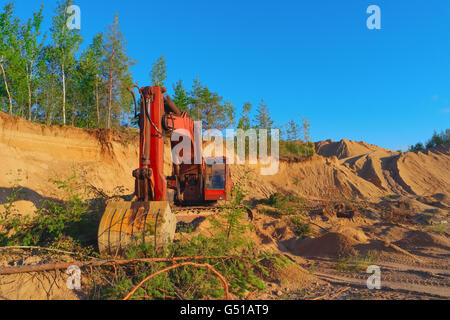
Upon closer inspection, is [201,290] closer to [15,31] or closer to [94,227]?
[94,227]

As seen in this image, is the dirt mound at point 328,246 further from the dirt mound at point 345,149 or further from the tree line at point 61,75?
the dirt mound at point 345,149

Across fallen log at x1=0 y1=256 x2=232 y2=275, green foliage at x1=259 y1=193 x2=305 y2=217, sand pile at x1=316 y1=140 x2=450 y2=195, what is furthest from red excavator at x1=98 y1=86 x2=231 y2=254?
sand pile at x1=316 y1=140 x2=450 y2=195

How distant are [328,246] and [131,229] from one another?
6.63 meters

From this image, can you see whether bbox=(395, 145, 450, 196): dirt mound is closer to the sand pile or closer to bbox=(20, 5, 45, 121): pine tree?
the sand pile

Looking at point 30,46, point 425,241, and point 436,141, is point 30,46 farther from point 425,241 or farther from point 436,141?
point 436,141

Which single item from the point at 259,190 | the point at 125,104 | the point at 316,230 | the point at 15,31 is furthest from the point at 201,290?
the point at 125,104

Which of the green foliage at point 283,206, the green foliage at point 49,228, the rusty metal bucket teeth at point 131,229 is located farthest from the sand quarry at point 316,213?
the rusty metal bucket teeth at point 131,229

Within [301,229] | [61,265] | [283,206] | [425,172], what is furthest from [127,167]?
[425,172]

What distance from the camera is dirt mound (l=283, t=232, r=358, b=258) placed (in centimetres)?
900

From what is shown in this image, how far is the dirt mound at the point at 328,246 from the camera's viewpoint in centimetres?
900

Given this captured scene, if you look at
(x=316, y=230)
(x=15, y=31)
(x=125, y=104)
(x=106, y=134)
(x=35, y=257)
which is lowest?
(x=316, y=230)

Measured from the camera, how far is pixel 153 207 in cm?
607

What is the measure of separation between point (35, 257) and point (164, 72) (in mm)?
33446

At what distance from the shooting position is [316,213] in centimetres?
1728
